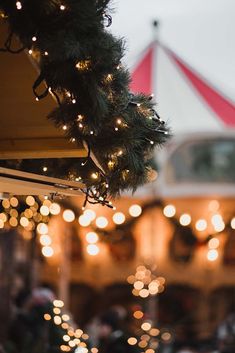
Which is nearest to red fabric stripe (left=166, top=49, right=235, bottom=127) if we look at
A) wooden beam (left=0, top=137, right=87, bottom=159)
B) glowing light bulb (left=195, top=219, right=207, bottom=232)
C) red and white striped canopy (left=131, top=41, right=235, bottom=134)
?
red and white striped canopy (left=131, top=41, right=235, bottom=134)

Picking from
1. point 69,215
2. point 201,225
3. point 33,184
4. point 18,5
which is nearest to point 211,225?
point 201,225

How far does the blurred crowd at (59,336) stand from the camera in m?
4.86

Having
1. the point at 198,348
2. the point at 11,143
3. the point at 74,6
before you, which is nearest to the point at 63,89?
the point at 74,6

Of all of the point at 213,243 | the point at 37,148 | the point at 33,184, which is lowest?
the point at 33,184

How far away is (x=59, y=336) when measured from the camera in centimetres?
482

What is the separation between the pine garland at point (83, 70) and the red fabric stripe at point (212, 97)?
16.0 feet

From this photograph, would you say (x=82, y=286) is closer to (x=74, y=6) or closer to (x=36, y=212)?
(x=36, y=212)

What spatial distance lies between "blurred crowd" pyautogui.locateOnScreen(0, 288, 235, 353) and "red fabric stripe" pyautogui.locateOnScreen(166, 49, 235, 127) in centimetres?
219

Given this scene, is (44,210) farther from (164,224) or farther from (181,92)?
(164,224)

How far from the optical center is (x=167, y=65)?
25.8ft

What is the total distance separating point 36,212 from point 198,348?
4.45 m

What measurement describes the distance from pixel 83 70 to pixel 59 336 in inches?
113

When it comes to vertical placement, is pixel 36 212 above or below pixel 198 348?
above

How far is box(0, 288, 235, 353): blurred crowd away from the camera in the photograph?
15.9 ft
